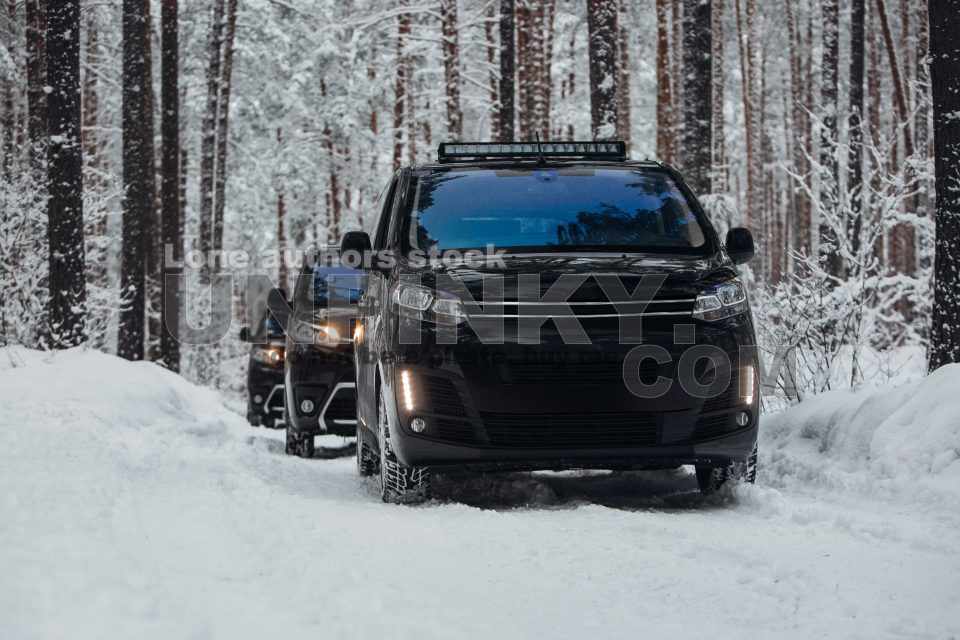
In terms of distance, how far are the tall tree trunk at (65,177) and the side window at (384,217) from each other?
26.7 feet

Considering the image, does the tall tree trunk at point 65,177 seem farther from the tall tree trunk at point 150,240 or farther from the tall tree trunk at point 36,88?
the tall tree trunk at point 150,240

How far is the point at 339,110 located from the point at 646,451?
34655 mm

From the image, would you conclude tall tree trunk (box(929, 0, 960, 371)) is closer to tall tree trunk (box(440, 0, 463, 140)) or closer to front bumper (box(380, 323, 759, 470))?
front bumper (box(380, 323, 759, 470))

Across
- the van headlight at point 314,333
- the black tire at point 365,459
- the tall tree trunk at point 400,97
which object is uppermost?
the tall tree trunk at point 400,97

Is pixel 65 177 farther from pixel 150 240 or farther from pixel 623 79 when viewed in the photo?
pixel 623 79

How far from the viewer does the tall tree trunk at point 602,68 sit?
16.7 metres

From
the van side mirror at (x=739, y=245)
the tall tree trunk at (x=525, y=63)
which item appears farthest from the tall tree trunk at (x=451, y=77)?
the van side mirror at (x=739, y=245)

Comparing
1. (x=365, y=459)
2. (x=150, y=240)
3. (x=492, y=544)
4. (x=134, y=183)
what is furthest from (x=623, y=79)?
(x=492, y=544)

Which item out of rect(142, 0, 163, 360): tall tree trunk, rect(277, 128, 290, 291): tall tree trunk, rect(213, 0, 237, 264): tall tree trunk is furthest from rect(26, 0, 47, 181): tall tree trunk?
rect(277, 128, 290, 291): tall tree trunk

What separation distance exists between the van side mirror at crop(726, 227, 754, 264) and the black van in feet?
0.90

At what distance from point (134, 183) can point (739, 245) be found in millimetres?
15064

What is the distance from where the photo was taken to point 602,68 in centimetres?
1672

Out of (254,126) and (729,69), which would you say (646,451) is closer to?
(254,126)

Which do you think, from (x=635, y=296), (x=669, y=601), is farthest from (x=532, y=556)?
(x=635, y=296)
